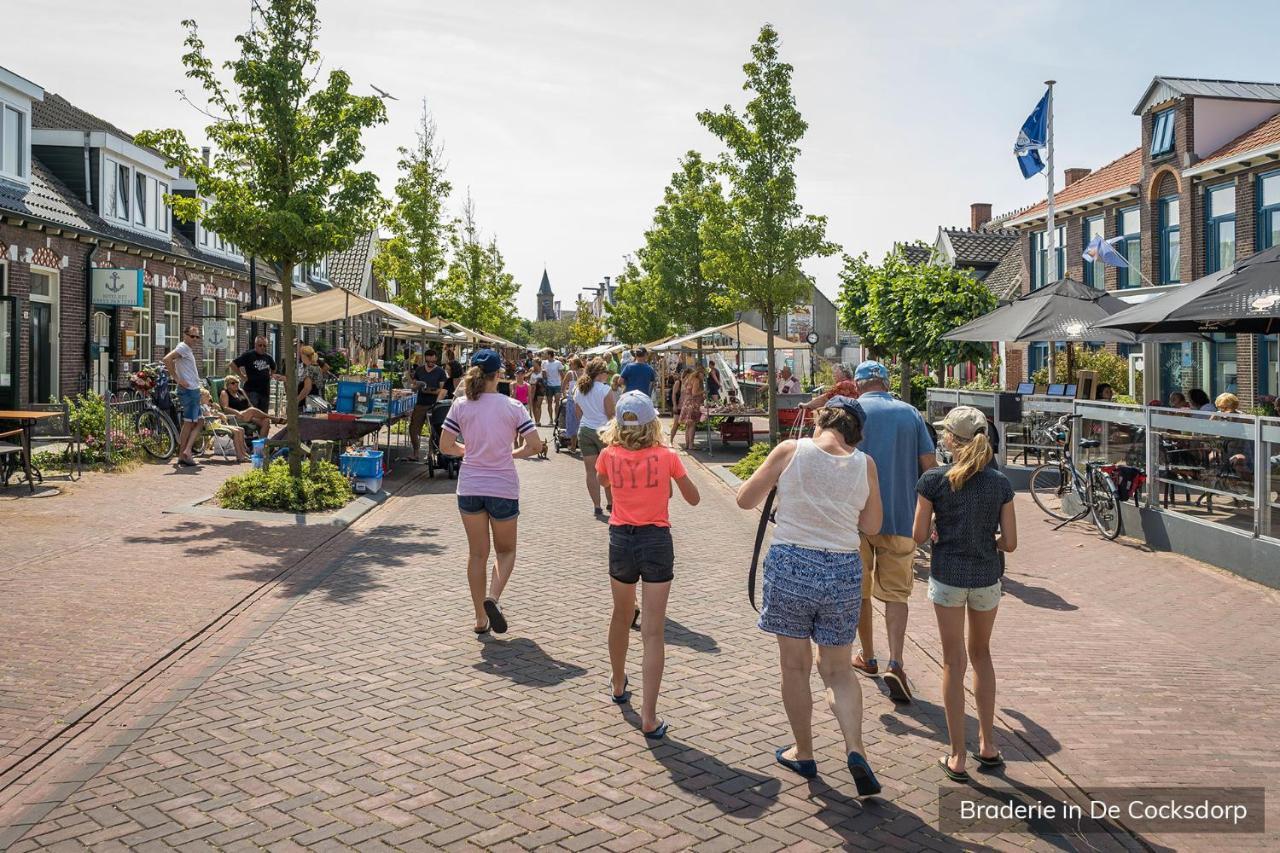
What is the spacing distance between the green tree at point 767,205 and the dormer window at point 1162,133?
1397cm

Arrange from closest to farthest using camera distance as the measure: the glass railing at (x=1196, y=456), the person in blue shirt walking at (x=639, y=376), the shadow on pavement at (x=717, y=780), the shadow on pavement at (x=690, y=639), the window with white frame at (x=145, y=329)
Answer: the shadow on pavement at (x=717, y=780) → the shadow on pavement at (x=690, y=639) → the glass railing at (x=1196, y=456) → the person in blue shirt walking at (x=639, y=376) → the window with white frame at (x=145, y=329)

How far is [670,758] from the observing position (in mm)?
4816

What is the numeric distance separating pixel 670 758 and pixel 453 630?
8.45 feet

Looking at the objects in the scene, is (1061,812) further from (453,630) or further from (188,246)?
(188,246)

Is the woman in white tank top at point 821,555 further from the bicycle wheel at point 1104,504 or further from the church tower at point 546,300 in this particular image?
the church tower at point 546,300

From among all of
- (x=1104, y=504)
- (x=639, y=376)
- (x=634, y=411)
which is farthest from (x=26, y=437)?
(x=1104, y=504)

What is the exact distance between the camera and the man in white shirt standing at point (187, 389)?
611 inches

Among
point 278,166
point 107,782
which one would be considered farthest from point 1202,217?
point 107,782

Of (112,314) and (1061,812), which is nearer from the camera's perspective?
(1061,812)

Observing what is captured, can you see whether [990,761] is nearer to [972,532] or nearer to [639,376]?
[972,532]

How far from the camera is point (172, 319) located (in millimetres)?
26078

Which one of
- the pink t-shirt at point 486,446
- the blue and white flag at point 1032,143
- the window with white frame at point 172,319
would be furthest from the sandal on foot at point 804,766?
the window with white frame at point 172,319

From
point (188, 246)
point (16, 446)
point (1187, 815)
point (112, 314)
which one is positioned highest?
point (188, 246)

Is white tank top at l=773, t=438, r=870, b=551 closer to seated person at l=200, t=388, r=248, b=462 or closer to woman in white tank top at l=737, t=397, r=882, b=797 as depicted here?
woman in white tank top at l=737, t=397, r=882, b=797
